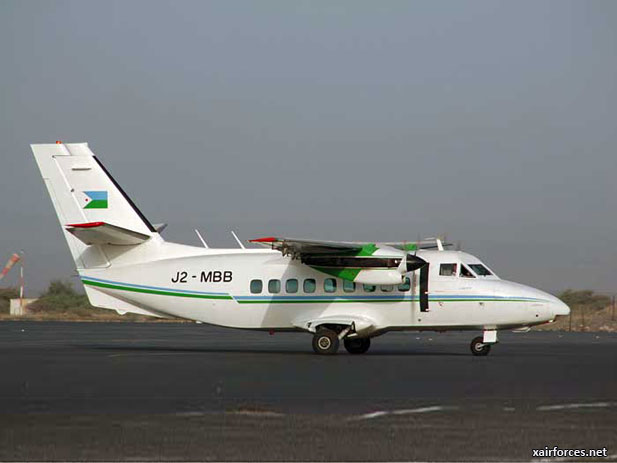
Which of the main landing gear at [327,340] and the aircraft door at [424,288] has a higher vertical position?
the aircraft door at [424,288]

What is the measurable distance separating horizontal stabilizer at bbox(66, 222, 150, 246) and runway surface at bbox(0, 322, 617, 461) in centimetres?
480

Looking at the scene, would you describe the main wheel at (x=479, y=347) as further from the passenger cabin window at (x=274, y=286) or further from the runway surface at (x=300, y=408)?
the passenger cabin window at (x=274, y=286)

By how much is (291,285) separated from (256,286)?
997 millimetres

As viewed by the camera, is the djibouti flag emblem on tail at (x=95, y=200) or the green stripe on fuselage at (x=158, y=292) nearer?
the green stripe on fuselage at (x=158, y=292)

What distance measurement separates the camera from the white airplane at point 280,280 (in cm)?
2572

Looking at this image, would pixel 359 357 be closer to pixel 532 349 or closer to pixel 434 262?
pixel 434 262

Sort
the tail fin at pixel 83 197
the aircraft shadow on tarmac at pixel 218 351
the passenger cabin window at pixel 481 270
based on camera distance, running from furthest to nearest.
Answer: the tail fin at pixel 83 197 → the passenger cabin window at pixel 481 270 → the aircraft shadow on tarmac at pixel 218 351

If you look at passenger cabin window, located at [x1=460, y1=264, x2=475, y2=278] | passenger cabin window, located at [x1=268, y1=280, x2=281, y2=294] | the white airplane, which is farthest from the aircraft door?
passenger cabin window, located at [x1=268, y1=280, x2=281, y2=294]

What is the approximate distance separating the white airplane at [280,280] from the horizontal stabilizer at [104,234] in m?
0.03

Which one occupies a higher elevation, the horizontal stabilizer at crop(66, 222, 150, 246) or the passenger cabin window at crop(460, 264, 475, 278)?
the horizontal stabilizer at crop(66, 222, 150, 246)

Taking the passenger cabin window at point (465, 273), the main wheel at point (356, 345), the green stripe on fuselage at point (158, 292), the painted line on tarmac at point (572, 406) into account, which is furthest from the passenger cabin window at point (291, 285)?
the painted line on tarmac at point (572, 406)

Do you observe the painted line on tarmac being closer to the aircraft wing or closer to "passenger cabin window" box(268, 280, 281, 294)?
the aircraft wing

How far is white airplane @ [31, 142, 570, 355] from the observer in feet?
84.4

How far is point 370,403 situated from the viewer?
513 inches
